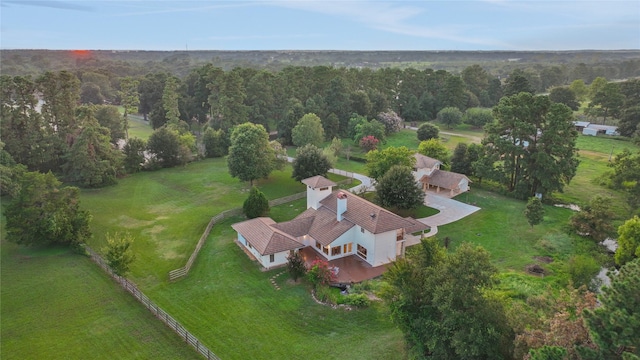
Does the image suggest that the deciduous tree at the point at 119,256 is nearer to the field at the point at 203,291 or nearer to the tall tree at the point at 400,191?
the field at the point at 203,291

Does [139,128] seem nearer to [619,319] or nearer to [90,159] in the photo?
[90,159]

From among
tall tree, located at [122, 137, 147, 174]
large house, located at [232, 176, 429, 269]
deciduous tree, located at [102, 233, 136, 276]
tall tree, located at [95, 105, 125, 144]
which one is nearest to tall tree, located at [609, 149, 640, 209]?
large house, located at [232, 176, 429, 269]

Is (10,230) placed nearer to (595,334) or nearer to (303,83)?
(595,334)

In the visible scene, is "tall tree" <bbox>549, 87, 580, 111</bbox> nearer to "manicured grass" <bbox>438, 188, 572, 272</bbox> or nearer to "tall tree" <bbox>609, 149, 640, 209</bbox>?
"tall tree" <bbox>609, 149, 640, 209</bbox>

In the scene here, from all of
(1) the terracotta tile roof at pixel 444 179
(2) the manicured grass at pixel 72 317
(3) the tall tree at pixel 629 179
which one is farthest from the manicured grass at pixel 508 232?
(2) the manicured grass at pixel 72 317

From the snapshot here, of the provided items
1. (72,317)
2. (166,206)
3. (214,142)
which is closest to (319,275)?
(72,317)

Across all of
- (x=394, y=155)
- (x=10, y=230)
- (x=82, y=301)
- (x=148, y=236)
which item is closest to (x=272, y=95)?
(x=394, y=155)
